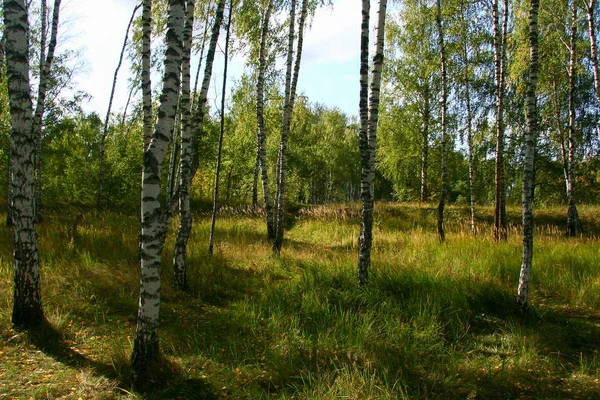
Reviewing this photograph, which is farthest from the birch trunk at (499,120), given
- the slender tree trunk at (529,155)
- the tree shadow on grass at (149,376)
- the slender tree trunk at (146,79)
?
the tree shadow on grass at (149,376)

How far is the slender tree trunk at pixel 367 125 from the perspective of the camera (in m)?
5.58

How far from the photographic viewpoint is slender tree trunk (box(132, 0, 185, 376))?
3.33 metres

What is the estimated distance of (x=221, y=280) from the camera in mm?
6426

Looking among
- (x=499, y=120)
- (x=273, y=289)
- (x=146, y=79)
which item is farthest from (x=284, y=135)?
(x=499, y=120)

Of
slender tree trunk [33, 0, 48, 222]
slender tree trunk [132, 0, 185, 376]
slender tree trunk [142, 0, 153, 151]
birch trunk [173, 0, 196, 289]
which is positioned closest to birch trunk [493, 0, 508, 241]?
birch trunk [173, 0, 196, 289]

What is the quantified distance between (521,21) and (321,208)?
976 centimetres

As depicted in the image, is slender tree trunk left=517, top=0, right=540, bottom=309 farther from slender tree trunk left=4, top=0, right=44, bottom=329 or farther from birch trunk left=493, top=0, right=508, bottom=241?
slender tree trunk left=4, top=0, right=44, bottom=329

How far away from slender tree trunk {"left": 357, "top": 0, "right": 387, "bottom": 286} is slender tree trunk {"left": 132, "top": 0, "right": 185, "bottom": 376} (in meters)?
2.99

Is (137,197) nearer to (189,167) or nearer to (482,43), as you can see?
(189,167)

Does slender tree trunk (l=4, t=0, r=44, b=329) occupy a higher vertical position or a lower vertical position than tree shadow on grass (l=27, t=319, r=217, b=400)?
higher

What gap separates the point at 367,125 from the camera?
18.7 ft

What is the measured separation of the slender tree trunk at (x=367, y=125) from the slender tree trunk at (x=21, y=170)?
418 centimetres

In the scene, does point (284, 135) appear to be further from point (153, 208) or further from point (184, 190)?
point (153, 208)

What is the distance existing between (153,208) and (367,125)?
3.55 meters
